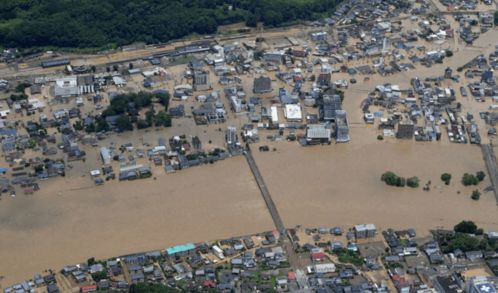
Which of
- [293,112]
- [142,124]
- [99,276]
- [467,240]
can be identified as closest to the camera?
[99,276]

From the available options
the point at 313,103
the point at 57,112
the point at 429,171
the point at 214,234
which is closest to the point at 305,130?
the point at 313,103

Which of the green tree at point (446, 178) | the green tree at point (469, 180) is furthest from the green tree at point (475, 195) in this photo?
the green tree at point (446, 178)

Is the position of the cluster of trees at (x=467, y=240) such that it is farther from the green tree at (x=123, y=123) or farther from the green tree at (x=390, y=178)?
the green tree at (x=123, y=123)

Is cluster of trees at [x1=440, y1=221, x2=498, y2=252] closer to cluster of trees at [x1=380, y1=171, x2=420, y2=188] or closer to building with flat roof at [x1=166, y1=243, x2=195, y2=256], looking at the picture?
cluster of trees at [x1=380, y1=171, x2=420, y2=188]

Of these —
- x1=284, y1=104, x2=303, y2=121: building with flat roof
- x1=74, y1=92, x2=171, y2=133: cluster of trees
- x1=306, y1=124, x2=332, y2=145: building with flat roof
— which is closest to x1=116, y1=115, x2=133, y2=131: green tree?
x1=74, y1=92, x2=171, y2=133: cluster of trees

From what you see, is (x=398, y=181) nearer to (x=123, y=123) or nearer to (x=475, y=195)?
(x=475, y=195)

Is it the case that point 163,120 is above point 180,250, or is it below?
above

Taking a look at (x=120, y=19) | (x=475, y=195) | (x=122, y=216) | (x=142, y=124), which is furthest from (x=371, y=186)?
(x=120, y=19)
